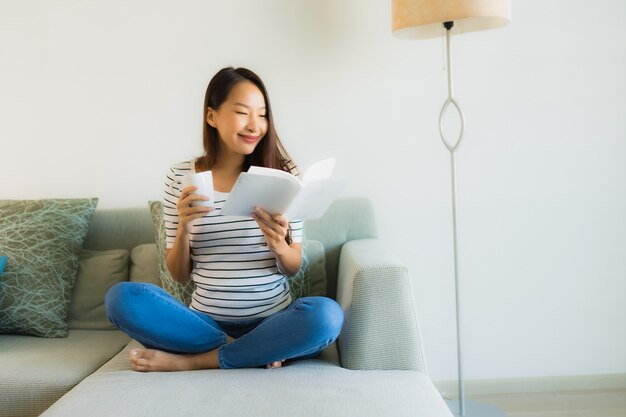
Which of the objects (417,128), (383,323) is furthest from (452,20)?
(383,323)

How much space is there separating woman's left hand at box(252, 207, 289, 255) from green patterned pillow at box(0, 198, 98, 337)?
2.60 feet

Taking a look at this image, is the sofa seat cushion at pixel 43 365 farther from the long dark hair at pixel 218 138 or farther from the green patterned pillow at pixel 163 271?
the long dark hair at pixel 218 138

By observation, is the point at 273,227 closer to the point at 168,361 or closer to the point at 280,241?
the point at 280,241

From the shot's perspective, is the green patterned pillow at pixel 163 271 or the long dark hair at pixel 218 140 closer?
the long dark hair at pixel 218 140

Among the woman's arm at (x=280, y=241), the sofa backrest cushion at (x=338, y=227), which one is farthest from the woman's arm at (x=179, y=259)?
the sofa backrest cushion at (x=338, y=227)

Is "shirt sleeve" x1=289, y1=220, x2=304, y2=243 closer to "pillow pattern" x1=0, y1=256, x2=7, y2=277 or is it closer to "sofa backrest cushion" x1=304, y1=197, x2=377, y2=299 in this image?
"sofa backrest cushion" x1=304, y1=197, x2=377, y2=299

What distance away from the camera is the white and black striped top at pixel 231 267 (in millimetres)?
1904

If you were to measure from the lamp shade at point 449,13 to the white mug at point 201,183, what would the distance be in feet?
2.80

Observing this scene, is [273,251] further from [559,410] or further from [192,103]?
[559,410]

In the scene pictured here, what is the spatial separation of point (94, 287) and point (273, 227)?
2.75 feet

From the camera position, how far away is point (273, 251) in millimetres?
1862

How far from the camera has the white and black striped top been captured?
190 cm

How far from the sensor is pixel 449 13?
81.4 inches

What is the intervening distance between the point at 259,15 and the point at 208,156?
734 millimetres
